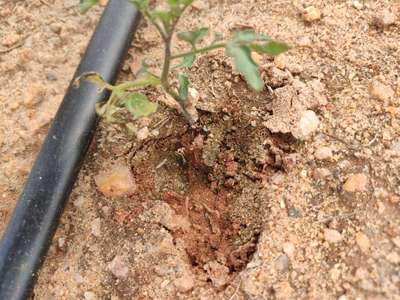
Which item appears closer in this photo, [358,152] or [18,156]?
[358,152]

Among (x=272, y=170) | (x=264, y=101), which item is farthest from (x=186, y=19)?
(x=272, y=170)

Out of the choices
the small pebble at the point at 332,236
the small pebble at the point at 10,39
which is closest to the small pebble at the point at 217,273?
the small pebble at the point at 332,236

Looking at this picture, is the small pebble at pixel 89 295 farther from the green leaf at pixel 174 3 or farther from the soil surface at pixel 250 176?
the green leaf at pixel 174 3

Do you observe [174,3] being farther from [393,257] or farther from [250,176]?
[393,257]

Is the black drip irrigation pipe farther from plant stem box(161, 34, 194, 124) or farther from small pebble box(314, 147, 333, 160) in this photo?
small pebble box(314, 147, 333, 160)

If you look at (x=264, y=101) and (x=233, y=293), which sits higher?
(x=264, y=101)

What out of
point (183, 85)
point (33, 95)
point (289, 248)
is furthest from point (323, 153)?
point (33, 95)

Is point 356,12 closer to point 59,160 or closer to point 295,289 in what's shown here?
point 295,289
